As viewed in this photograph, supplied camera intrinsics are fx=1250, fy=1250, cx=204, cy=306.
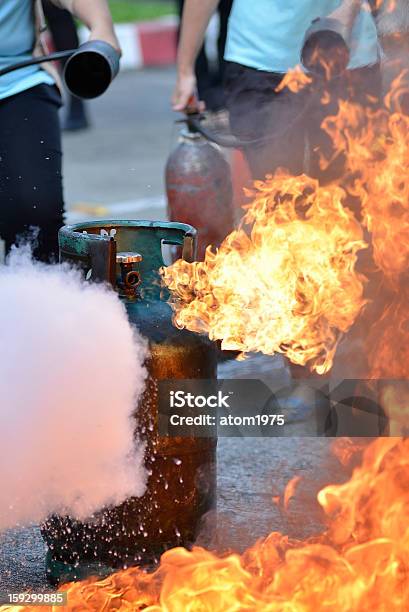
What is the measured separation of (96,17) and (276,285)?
36.2 inches

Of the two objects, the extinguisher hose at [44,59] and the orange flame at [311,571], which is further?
the extinguisher hose at [44,59]

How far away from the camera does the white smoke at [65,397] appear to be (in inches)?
107

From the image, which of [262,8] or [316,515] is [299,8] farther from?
[316,515]

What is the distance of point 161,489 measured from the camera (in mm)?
2908

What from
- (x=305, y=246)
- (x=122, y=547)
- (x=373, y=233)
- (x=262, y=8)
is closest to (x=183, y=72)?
(x=262, y=8)

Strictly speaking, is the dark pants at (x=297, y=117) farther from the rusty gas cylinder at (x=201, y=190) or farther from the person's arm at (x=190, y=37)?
the rusty gas cylinder at (x=201, y=190)

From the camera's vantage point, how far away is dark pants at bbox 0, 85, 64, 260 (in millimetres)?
3500

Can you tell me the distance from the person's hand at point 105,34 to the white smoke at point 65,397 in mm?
742

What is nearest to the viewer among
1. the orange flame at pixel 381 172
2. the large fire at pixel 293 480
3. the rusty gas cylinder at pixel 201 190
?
the large fire at pixel 293 480

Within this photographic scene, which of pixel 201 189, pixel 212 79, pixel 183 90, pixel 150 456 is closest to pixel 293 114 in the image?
pixel 183 90

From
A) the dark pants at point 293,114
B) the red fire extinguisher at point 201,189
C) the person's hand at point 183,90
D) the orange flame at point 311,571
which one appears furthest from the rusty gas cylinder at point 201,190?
the orange flame at point 311,571

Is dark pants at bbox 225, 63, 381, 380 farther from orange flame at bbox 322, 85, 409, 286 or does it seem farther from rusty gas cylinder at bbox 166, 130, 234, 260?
rusty gas cylinder at bbox 166, 130, 234, 260

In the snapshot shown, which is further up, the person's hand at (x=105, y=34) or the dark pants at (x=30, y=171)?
the person's hand at (x=105, y=34)


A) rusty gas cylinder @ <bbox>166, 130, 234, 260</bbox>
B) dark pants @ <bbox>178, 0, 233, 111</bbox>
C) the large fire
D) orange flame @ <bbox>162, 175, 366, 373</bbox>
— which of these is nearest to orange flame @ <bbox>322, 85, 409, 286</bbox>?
the large fire
